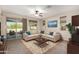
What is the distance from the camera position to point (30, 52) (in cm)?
213

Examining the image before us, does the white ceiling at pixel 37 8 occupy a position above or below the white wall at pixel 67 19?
above

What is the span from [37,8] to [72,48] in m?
1.53

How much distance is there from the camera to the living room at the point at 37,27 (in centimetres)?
204

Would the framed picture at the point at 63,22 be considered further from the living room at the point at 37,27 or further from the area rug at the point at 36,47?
the area rug at the point at 36,47

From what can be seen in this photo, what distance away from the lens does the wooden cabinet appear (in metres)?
2.20

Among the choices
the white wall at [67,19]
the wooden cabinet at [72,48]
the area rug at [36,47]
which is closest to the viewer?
the white wall at [67,19]

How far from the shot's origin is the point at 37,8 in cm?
206

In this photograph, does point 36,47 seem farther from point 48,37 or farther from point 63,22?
point 63,22

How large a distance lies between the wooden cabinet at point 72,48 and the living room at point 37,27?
0.13 m

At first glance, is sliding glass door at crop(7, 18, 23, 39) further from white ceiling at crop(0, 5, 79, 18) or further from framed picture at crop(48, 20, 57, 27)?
framed picture at crop(48, 20, 57, 27)

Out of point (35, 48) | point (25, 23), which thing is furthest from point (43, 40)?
point (25, 23)

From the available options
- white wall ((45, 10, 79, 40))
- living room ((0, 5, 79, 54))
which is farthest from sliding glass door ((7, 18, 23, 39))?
white wall ((45, 10, 79, 40))

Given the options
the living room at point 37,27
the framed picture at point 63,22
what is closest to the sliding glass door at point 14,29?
the living room at point 37,27
